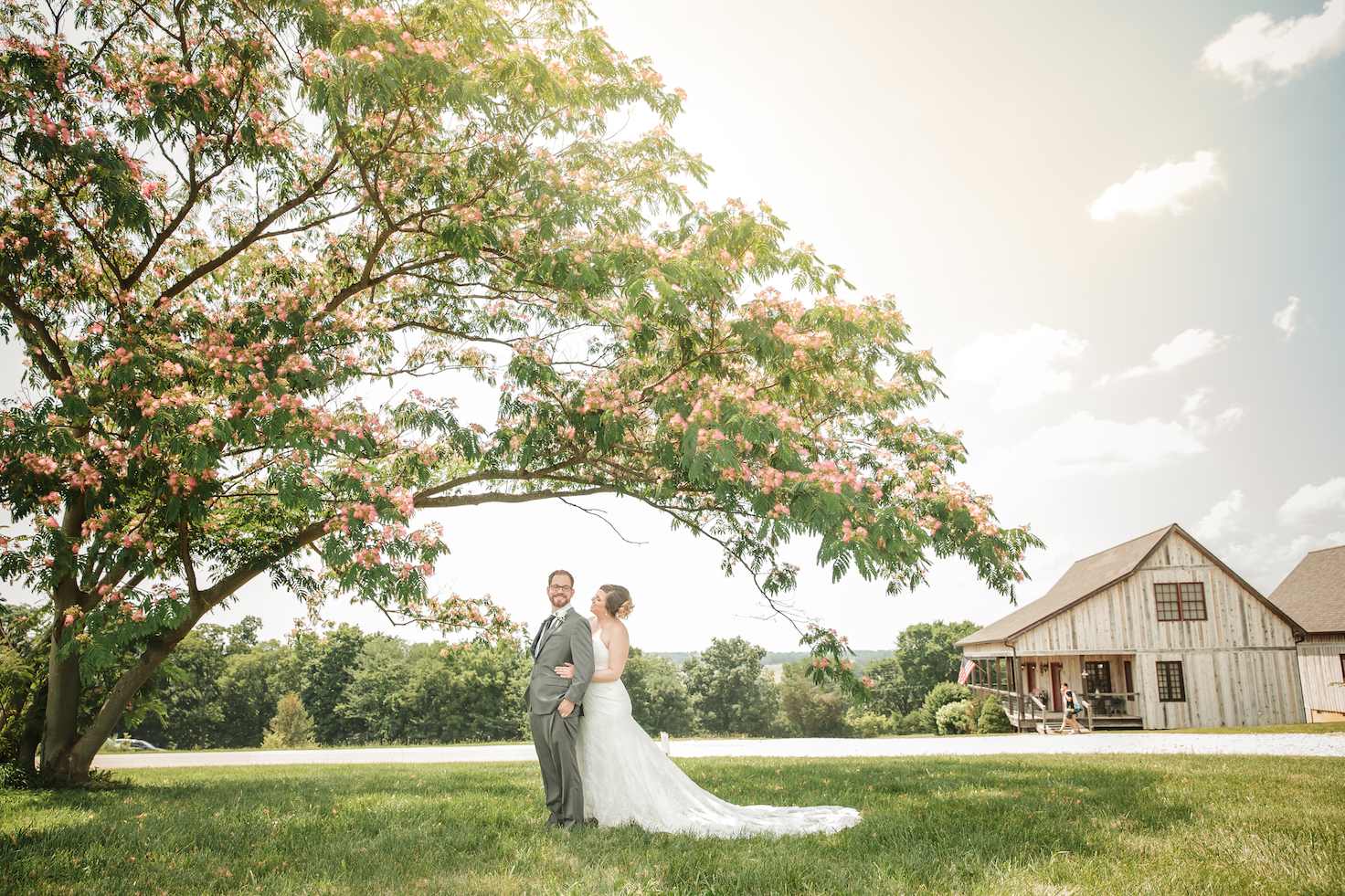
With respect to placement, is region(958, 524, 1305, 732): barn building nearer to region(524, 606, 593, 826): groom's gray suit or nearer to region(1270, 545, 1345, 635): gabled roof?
region(1270, 545, 1345, 635): gabled roof

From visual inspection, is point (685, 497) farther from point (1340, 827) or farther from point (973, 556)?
point (1340, 827)

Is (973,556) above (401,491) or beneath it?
beneath

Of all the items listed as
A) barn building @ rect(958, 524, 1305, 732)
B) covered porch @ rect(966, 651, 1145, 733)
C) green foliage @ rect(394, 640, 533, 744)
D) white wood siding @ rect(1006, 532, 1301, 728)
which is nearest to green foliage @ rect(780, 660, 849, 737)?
covered porch @ rect(966, 651, 1145, 733)

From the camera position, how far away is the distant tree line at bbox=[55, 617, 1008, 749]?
43781 millimetres

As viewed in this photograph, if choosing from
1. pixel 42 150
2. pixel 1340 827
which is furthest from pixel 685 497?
pixel 42 150

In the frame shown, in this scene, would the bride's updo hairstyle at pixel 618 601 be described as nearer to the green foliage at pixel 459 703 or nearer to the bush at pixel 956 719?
the bush at pixel 956 719

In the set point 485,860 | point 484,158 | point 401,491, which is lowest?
point 485,860

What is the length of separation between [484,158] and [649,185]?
2089mm

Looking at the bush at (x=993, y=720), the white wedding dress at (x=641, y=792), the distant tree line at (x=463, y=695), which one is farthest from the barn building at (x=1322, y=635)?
the white wedding dress at (x=641, y=792)

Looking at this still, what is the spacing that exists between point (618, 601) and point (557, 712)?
1122 millimetres

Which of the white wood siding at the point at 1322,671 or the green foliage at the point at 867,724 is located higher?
the white wood siding at the point at 1322,671

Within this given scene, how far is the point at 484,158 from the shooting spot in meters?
8.95

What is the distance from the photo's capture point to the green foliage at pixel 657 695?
51.9 m

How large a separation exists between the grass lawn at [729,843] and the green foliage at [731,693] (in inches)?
2020
